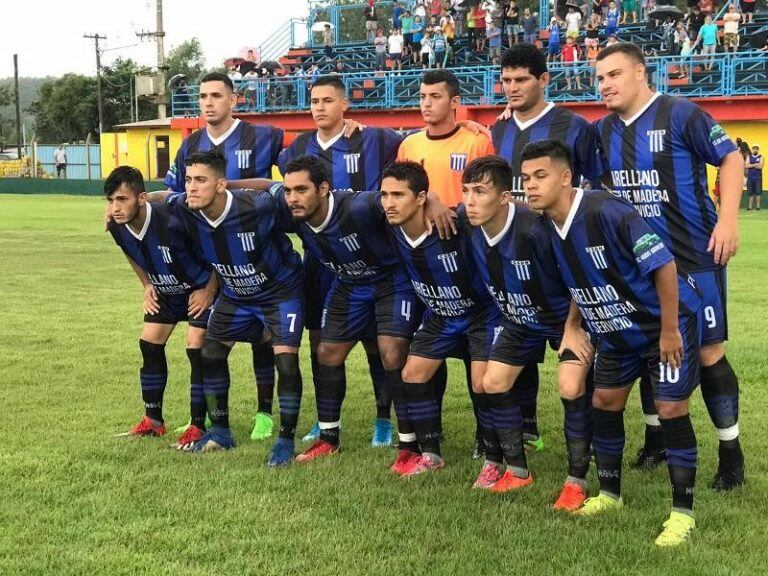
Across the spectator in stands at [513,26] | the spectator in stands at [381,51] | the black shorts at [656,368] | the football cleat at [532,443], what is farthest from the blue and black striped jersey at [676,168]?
the spectator in stands at [381,51]

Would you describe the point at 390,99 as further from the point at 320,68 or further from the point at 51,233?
the point at 51,233

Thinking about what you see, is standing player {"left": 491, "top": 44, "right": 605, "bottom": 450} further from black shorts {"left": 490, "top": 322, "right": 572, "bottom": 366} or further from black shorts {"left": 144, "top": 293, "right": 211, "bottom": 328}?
black shorts {"left": 144, "top": 293, "right": 211, "bottom": 328}

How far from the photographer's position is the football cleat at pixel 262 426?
239 inches

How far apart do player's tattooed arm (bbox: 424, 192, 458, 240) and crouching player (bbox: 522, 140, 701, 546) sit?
2.55 feet

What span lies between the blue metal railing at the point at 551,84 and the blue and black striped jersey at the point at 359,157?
1759cm

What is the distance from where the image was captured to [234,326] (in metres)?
5.86

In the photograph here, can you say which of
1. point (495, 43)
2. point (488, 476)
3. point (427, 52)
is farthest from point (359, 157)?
point (427, 52)

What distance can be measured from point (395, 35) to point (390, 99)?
12.0 feet

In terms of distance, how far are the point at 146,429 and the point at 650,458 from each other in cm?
317

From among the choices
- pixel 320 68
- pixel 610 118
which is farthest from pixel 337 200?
pixel 320 68

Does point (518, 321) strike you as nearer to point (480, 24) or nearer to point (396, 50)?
point (480, 24)

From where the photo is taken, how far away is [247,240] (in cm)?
561

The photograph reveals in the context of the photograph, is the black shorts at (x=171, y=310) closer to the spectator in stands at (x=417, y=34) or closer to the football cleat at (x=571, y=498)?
the football cleat at (x=571, y=498)

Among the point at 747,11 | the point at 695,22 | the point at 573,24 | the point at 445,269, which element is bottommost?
the point at 445,269
